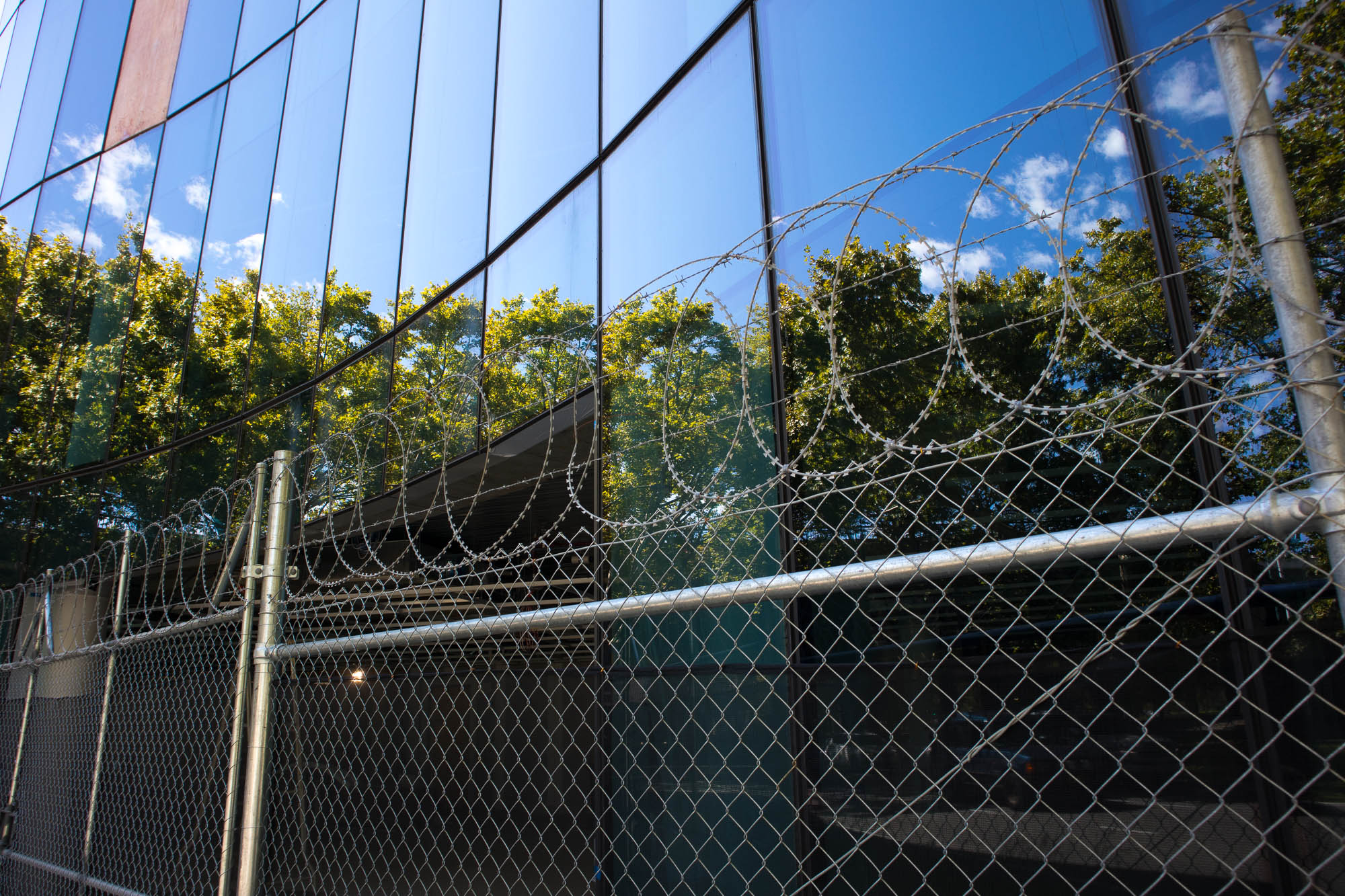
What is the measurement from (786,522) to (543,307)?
314cm

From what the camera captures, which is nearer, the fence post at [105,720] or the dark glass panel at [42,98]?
the fence post at [105,720]

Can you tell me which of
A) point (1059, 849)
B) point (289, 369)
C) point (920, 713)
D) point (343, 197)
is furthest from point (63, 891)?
point (343, 197)

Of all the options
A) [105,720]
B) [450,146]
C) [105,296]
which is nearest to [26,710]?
[105,720]

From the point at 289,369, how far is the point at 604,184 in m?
6.13

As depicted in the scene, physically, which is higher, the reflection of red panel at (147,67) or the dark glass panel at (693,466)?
the reflection of red panel at (147,67)

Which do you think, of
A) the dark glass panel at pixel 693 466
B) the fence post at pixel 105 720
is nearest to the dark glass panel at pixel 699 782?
the dark glass panel at pixel 693 466

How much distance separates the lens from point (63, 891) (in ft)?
13.6

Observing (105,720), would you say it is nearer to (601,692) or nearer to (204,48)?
(601,692)

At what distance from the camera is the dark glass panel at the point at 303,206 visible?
9742mm

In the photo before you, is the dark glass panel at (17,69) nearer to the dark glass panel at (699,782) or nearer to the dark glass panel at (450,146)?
the dark glass panel at (450,146)

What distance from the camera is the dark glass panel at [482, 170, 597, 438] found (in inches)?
222

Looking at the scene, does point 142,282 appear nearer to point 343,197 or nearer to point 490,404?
point 343,197

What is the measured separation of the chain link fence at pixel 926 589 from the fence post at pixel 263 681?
1cm

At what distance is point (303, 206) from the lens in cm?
1006
